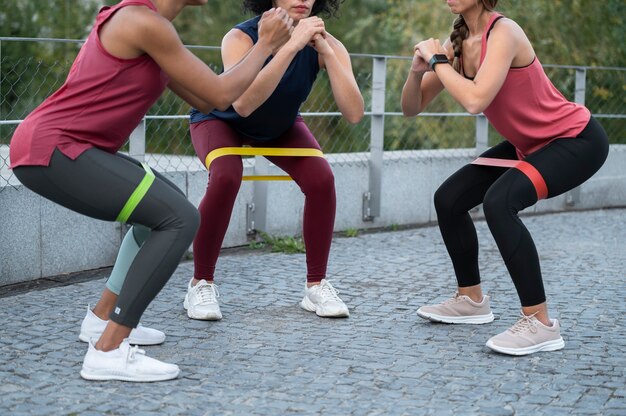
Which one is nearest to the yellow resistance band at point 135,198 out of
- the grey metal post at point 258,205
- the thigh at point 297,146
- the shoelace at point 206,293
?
the shoelace at point 206,293

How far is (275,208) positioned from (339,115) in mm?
1179

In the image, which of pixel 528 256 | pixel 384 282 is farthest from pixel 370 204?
pixel 528 256

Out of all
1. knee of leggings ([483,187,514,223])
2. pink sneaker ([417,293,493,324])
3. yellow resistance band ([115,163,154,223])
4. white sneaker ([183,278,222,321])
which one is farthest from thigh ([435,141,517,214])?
yellow resistance band ([115,163,154,223])

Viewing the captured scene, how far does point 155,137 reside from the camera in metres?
9.15

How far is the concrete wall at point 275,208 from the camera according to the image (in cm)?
671

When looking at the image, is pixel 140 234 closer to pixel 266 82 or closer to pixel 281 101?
pixel 266 82

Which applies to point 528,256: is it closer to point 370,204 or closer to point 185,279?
point 185,279

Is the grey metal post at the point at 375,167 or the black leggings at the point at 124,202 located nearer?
the black leggings at the point at 124,202

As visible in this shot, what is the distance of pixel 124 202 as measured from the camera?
4.38 meters

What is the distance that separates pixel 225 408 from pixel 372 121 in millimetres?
5649

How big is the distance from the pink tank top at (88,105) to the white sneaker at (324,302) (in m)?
1.82

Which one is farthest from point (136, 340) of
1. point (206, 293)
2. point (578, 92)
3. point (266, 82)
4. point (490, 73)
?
point (578, 92)

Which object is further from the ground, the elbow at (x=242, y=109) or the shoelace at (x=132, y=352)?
the elbow at (x=242, y=109)

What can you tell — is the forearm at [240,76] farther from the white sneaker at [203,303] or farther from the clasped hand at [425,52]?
Answer: the white sneaker at [203,303]
